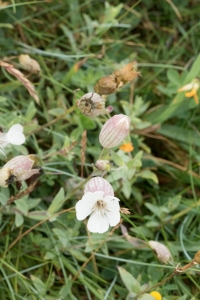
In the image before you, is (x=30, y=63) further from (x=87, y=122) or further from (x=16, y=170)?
(x=16, y=170)

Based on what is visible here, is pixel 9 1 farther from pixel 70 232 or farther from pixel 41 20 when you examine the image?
pixel 70 232

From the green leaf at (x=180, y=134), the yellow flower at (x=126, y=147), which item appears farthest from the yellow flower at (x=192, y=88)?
the yellow flower at (x=126, y=147)

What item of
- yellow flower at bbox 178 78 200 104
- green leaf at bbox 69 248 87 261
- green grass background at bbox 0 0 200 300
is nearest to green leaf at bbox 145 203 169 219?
green grass background at bbox 0 0 200 300

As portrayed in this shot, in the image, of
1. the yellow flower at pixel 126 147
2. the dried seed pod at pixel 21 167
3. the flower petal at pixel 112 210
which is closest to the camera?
the flower petal at pixel 112 210

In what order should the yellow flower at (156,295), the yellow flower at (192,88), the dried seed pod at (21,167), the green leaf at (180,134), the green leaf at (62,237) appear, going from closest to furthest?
1. the dried seed pod at (21,167)
2. the yellow flower at (156,295)
3. the green leaf at (62,237)
4. the yellow flower at (192,88)
5. the green leaf at (180,134)

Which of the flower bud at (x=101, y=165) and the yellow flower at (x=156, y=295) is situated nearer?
the flower bud at (x=101, y=165)

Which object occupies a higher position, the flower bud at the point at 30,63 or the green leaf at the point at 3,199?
the flower bud at the point at 30,63

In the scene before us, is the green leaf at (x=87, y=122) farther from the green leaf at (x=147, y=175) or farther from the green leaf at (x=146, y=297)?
the green leaf at (x=146, y=297)

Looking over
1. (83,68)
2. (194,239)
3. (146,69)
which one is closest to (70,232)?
(194,239)

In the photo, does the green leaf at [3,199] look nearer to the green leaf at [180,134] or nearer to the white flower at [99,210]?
the white flower at [99,210]

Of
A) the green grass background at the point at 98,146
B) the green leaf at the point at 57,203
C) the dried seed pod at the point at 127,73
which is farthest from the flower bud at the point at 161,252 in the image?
the dried seed pod at the point at 127,73

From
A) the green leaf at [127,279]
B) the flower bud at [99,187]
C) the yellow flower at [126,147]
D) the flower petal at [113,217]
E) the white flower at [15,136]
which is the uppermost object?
the white flower at [15,136]
